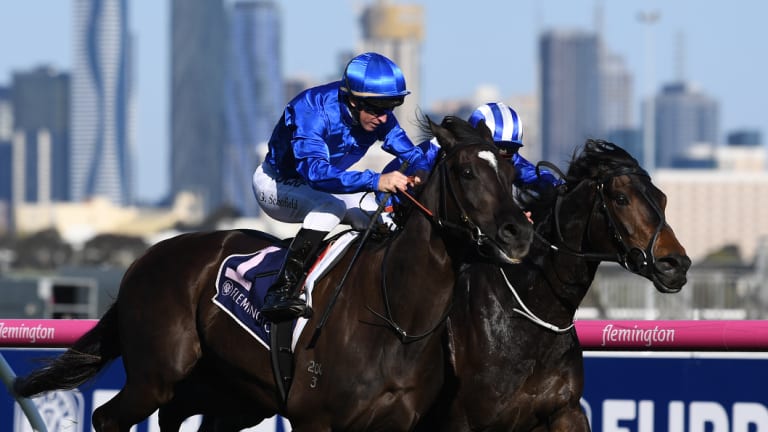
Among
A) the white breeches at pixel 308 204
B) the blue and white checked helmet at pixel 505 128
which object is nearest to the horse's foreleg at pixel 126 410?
the white breeches at pixel 308 204

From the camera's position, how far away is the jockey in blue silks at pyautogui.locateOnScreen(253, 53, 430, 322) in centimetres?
620

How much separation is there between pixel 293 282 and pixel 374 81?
96 cm

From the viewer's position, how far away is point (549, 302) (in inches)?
266

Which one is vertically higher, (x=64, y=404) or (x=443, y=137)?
(x=443, y=137)

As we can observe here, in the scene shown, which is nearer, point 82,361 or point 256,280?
point 256,280

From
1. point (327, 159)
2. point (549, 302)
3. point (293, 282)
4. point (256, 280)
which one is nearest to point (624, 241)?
point (549, 302)

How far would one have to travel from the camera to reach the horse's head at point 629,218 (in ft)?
20.7

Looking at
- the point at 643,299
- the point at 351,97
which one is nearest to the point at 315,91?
the point at 351,97

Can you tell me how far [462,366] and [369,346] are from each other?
0.76 m

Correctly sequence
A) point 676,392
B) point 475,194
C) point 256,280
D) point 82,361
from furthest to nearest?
point 676,392, point 82,361, point 256,280, point 475,194

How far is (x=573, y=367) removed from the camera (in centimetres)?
664

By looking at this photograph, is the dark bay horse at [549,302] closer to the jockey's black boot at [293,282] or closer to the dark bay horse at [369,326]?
the dark bay horse at [369,326]

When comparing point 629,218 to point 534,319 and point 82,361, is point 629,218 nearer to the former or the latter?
point 534,319

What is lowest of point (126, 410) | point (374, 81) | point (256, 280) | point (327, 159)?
point (126, 410)
